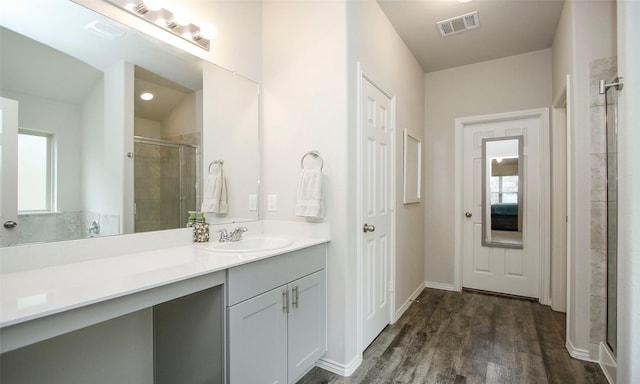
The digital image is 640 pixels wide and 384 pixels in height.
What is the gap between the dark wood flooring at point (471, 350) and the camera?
195 centimetres

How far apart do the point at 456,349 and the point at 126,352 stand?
2177 mm

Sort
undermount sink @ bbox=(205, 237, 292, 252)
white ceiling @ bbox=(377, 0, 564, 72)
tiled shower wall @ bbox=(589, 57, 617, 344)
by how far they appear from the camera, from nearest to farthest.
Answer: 1. undermount sink @ bbox=(205, 237, 292, 252)
2. tiled shower wall @ bbox=(589, 57, 617, 344)
3. white ceiling @ bbox=(377, 0, 564, 72)

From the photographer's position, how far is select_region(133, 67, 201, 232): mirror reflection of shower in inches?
63.1

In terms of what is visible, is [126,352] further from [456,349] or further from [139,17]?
[456,349]

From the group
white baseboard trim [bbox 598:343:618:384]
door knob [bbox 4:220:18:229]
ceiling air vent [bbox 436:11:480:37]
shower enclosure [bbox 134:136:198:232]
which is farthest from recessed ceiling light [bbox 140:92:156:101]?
white baseboard trim [bbox 598:343:618:384]

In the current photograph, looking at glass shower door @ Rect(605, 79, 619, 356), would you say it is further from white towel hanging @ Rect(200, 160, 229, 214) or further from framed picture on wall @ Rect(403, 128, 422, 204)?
white towel hanging @ Rect(200, 160, 229, 214)

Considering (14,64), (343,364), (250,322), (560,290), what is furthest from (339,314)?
(560,290)

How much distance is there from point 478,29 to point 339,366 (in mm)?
3137

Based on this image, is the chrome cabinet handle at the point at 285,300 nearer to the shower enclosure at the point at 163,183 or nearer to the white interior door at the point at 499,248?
the shower enclosure at the point at 163,183

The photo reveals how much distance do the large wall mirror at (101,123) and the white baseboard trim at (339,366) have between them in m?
1.17

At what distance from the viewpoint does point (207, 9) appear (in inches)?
74.9

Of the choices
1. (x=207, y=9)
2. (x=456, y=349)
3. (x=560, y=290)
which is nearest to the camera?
(x=207, y=9)

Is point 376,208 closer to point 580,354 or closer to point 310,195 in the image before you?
point 310,195

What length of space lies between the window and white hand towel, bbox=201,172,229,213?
0.76 meters
